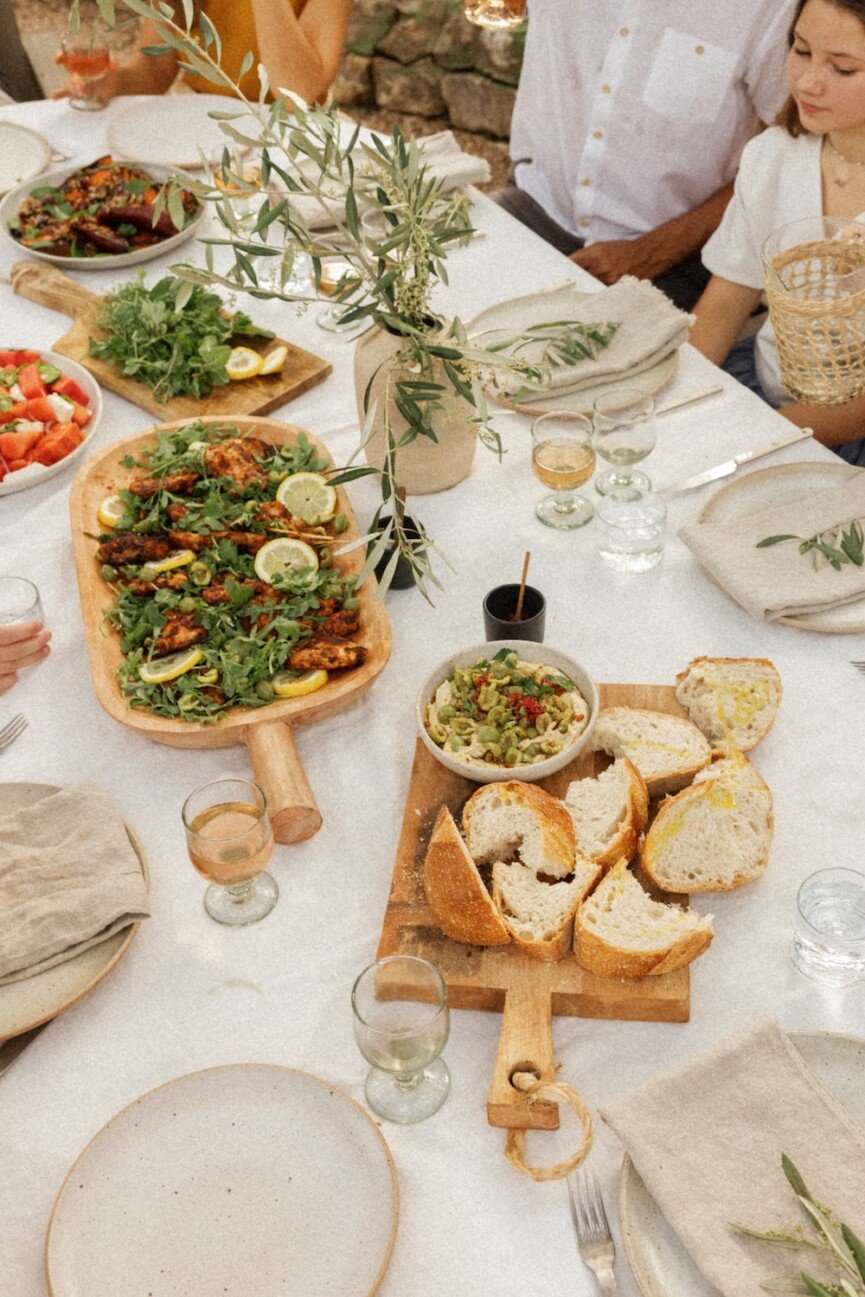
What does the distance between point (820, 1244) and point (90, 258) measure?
287 cm

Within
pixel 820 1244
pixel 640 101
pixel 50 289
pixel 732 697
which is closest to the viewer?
pixel 820 1244

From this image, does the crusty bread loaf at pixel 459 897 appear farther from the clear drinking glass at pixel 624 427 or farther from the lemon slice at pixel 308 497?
the clear drinking glass at pixel 624 427

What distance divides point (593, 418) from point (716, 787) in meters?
1.03

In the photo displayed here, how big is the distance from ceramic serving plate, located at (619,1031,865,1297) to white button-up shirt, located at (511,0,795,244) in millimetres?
2728

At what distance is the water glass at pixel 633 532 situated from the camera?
2.26 metres

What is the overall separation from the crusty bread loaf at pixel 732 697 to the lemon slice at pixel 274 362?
129 centimetres

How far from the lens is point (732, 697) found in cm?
190

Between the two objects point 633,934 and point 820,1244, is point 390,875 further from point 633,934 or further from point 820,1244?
point 820,1244

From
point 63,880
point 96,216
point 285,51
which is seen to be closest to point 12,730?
point 63,880

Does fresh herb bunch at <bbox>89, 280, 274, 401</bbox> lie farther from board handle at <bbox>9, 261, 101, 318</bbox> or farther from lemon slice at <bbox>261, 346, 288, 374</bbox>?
Answer: board handle at <bbox>9, 261, 101, 318</bbox>

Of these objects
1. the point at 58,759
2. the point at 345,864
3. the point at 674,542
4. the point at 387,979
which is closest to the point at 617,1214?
the point at 387,979

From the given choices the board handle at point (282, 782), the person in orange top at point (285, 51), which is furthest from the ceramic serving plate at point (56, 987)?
the person in orange top at point (285, 51)

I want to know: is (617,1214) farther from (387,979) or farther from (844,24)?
(844,24)

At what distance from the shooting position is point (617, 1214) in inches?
54.7
